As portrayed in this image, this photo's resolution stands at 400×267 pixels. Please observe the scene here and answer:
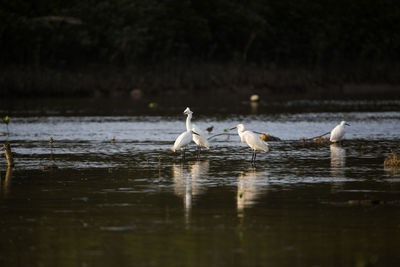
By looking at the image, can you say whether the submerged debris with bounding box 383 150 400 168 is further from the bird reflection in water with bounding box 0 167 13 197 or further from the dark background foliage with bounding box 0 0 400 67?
the dark background foliage with bounding box 0 0 400 67

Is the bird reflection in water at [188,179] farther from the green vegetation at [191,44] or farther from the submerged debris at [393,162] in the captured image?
the green vegetation at [191,44]

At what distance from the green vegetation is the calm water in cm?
3083

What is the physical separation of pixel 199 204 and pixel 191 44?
60.4 metres

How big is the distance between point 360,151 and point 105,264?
40.2 ft

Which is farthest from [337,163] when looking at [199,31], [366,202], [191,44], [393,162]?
[191,44]

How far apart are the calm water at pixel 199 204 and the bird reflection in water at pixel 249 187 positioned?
2 cm

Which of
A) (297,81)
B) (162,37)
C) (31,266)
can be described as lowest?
(31,266)

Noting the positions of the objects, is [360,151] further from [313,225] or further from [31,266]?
[31,266]

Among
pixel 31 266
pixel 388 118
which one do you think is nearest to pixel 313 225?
pixel 31 266

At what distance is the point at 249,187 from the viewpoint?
14.1 m

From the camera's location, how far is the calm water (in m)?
9.51

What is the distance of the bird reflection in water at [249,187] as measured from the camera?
12.5 m

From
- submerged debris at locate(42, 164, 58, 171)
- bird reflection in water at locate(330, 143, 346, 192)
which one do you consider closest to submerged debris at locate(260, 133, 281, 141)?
bird reflection in water at locate(330, 143, 346, 192)

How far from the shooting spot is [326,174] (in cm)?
1569
